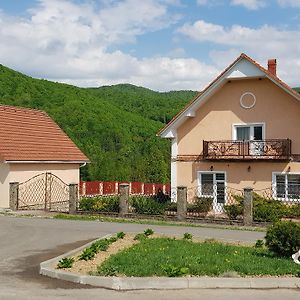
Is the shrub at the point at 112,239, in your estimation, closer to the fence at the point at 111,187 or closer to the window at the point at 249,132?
the window at the point at 249,132

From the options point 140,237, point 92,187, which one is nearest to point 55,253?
point 140,237

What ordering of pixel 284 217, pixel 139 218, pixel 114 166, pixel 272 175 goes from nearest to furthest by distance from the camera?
pixel 284 217
pixel 139 218
pixel 272 175
pixel 114 166

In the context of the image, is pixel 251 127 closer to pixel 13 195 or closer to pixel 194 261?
pixel 13 195

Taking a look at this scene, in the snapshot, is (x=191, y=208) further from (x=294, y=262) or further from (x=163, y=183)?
(x=163, y=183)

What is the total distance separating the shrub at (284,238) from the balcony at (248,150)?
1123cm

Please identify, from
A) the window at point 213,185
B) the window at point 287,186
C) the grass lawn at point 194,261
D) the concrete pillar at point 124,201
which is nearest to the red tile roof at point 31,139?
the concrete pillar at point 124,201

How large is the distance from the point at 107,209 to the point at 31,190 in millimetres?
6134

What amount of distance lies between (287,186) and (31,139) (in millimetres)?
14700

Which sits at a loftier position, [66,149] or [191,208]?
[66,149]

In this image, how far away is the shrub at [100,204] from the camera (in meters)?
23.0

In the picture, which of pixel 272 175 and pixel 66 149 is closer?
pixel 272 175

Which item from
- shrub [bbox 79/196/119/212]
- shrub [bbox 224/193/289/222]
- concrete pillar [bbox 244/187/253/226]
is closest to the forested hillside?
shrub [bbox 79/196/119/212]

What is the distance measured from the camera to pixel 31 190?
27.3 meters

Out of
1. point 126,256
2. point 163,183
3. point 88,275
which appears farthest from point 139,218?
point 163,183
